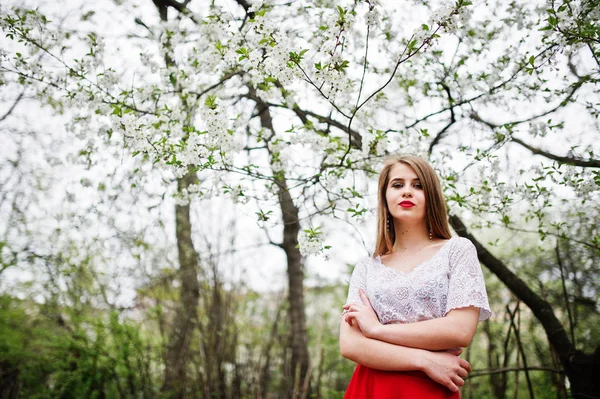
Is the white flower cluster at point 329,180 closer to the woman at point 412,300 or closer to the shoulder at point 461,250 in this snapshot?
the woman at point 412,300

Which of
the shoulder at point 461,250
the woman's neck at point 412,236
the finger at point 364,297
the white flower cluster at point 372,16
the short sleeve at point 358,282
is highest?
the white flower cluster at point 372,16

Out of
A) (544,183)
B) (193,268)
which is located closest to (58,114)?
(193,268)

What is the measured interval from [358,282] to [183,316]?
9.63 ft

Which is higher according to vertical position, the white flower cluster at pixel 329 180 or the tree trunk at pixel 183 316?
the white flower cluster at pixel 329 180

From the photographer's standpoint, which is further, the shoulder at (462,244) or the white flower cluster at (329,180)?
the white flower cluster at (329,180)

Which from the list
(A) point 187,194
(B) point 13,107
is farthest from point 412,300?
(B) point 13,107

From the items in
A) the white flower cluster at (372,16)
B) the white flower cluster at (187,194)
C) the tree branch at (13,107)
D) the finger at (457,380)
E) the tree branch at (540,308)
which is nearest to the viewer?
the finger at (457,380)

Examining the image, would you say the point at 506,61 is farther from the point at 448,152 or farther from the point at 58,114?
the point at 58,114

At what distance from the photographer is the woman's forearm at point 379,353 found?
1371 mm

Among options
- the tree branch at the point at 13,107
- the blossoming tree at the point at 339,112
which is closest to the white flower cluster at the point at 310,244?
the blossoming tree at the point at 339,112

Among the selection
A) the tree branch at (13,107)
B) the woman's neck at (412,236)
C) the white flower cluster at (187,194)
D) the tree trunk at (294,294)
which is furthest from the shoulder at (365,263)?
the tree branch at (13,107)

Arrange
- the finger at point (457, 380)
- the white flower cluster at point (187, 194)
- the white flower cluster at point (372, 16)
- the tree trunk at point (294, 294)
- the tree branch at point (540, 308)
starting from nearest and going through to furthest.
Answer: the finger at point (457, 380) < the white flower cluster at point (372, 16) < the white flower cluster at point (187, 194) < the tree branch at point (540, 308) < the tree trunk at point (294, 294)

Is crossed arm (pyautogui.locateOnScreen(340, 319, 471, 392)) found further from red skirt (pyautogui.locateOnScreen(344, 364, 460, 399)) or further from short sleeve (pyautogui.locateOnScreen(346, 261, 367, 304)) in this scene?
short sleeve (pyautogui.locateOnScreen(346, 261, 367, 304))

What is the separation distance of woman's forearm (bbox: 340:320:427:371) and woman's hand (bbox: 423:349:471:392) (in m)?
0.02
